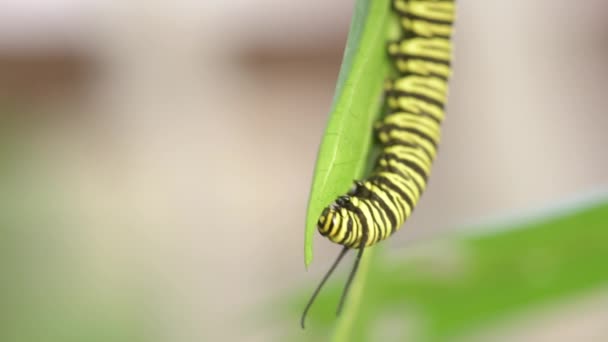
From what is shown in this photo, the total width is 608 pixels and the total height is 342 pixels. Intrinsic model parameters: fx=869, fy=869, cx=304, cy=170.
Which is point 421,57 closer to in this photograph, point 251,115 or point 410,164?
point 410,164

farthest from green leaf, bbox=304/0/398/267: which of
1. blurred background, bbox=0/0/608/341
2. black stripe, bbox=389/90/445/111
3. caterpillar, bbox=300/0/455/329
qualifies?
blurred background, bbox=0/0/608/341

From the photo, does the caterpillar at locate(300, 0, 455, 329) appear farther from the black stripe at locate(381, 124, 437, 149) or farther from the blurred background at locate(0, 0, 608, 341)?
the blurred background at locate(0, 0, 608, 341)

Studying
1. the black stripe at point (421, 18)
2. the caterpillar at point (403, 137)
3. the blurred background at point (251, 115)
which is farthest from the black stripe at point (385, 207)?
the blurred background at point (251, 115)

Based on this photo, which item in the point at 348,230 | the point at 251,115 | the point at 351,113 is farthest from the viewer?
the point at 251,115

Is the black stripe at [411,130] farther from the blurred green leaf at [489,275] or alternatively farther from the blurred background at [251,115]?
the blurred background at [251,115]

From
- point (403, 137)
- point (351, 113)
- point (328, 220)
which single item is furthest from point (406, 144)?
point (351, 113)

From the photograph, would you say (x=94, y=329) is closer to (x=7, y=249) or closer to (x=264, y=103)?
(x=7, y=249)

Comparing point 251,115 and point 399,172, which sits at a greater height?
point 399,172
